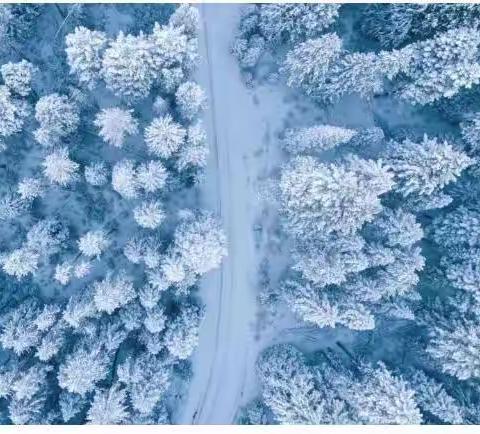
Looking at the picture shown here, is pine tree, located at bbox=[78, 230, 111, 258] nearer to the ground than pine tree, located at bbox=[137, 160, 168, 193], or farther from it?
nearer to the ground

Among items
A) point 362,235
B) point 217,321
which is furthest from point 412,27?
point 217,321

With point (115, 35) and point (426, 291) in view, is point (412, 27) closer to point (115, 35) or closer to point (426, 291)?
point (426, 291)

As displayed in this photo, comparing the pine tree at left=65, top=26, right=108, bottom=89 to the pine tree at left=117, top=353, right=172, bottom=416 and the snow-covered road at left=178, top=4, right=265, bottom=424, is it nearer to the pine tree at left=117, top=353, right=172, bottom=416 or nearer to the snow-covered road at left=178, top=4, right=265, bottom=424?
the snow-covered road at left=178, top=4, right=265, bottom=424

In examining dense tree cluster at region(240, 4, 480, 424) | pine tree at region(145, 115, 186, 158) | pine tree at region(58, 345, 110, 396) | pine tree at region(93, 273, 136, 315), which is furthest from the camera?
pine tree at region(93, 273, 136, 315)

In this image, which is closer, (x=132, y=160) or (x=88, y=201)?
(x=132, y=160)

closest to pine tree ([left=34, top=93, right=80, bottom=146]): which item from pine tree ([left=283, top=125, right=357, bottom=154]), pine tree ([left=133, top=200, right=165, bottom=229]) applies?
pine tree ([left=133, top=200, right=165, bottom=229])

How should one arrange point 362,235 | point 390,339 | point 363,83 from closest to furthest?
point 363,83 < point 362,235 < point 390,339
